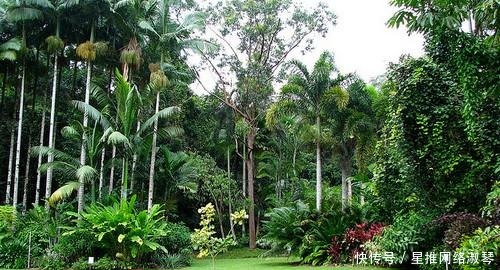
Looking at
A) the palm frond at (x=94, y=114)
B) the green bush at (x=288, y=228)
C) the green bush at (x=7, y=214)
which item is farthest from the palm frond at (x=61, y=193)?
the green bush at (x=288, y=228)

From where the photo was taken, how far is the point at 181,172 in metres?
17.9

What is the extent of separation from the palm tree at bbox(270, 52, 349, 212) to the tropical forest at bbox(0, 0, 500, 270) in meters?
0.05

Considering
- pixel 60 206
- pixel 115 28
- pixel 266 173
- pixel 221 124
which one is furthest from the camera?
pixel 266 173

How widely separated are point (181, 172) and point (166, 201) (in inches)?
48.2

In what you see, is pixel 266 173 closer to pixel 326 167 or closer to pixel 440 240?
pixel 326 167

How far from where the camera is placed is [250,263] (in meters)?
13.9

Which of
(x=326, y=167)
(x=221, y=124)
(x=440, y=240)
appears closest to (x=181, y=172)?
(x=221, y=124)

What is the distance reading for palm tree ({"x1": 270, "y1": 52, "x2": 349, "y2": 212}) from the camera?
15.7 m

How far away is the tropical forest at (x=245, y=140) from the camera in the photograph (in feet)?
28.8

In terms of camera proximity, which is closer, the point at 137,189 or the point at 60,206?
the point at 60,206

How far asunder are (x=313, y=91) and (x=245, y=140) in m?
6.45

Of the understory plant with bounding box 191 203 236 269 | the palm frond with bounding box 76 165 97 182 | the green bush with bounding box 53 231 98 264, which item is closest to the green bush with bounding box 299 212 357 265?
the understory plant with bounding box 191 203 236 269

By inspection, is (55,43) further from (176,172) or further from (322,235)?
(322,235)

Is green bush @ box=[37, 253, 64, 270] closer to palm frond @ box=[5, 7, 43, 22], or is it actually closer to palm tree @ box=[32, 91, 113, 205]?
palm tree @ box=[32, 91, 113, 205]
